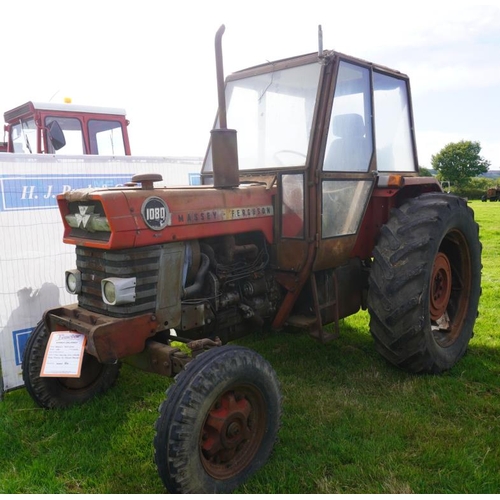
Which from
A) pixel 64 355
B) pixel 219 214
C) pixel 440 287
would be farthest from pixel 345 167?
pixel 64 355

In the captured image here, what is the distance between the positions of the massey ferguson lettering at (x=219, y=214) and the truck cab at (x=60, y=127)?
167 inches

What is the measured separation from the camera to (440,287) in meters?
4.07

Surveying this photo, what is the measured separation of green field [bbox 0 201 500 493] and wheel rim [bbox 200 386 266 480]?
0.47 ft

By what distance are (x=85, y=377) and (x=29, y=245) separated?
134 cm

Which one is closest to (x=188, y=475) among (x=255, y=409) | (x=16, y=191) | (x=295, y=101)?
(x=255, y=409)

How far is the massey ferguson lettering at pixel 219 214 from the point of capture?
2.82 meters

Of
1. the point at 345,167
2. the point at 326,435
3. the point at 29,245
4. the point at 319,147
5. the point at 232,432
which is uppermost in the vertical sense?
the point at 319,147

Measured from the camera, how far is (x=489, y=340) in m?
4.47

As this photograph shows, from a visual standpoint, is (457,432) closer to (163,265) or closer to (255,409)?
(255,409)

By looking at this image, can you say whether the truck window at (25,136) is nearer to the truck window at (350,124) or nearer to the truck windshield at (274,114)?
the truck windshield at (274,114)

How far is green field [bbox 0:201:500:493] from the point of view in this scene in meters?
2.58

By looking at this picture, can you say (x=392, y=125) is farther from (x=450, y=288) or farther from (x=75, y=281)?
(x=75, y=281)

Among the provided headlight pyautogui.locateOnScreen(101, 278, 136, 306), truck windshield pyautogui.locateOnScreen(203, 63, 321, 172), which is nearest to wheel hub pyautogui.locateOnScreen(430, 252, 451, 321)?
truck windshield pyautogui.locateOnScreen(203, 63, 321, 172)

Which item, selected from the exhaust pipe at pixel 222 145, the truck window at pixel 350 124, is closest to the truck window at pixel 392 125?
the truck window at pixel 350 124
